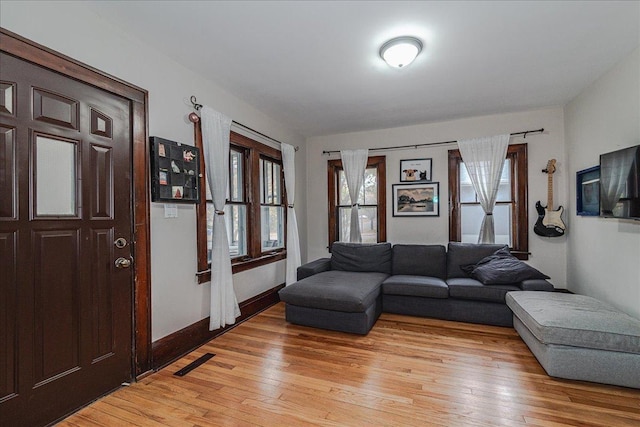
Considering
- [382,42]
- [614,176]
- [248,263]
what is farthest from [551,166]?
[248,263]

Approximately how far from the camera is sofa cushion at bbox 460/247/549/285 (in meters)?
3.26

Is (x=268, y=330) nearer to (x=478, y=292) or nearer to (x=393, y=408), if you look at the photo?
(x=393, y=408)

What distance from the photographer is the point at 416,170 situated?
451 cm

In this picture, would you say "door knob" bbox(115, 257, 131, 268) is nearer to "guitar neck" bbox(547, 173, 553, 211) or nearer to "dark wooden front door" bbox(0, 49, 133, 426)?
"dark wooden front door" bbox(0, 49, 133, 426)

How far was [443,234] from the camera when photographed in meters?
4.40

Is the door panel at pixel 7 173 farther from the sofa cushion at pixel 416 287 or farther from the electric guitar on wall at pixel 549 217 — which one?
the electric guitar on wall at pixel 549 217

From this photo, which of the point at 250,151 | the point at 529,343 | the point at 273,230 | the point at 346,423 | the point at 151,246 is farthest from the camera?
the point at 273,230

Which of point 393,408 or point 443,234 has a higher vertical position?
point 443,234

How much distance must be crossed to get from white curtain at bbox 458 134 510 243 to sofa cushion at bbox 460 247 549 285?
51cm

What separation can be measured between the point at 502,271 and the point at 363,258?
1.70m

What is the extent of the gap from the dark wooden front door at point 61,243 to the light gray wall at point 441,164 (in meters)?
3.22

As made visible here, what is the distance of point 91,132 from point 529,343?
386 centimetres

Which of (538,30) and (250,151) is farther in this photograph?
(250,151)

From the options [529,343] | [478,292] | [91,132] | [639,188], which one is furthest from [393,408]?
[91,132]
